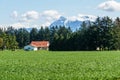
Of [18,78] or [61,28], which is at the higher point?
A: [61,28]

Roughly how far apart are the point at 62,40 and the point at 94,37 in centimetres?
1490

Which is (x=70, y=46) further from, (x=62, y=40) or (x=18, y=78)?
(x=18, y=78)

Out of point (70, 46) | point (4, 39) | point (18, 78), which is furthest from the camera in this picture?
point (4, 39)

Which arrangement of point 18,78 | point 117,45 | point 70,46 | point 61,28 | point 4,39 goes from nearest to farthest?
point 18,78
point 117,45
point 70,46
point 4,39
point 61,28

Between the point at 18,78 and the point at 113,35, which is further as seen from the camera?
the point at 113,35

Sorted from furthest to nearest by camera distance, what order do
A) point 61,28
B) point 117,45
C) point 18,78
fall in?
point 61,28 → point 117,45 → point 18,78

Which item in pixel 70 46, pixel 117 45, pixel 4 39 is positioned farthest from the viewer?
pixel 4 39

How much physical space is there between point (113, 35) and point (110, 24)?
9.40 m

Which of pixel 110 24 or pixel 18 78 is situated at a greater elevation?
pixel 110 24

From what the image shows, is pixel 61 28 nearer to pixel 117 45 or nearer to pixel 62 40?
pixel 62 40

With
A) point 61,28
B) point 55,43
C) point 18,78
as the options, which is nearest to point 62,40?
point 55,43

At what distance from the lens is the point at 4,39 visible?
150875 mm

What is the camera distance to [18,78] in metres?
22.5

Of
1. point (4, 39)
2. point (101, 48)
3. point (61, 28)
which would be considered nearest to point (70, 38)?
point (101, 48)
